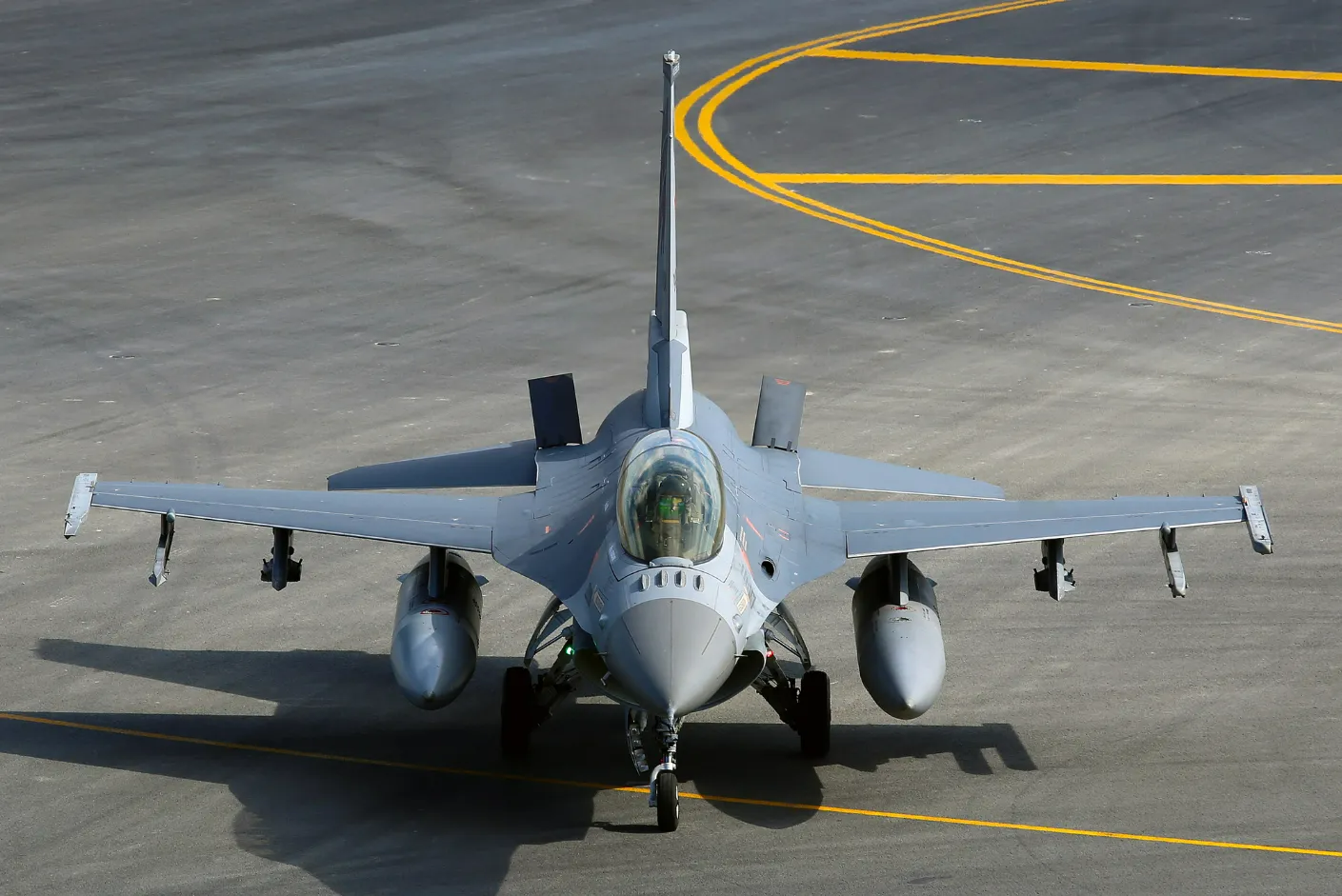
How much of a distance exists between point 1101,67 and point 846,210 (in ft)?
36.5

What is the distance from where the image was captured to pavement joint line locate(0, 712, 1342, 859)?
52.9ft

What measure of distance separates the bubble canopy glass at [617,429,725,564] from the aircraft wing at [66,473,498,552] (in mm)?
2315

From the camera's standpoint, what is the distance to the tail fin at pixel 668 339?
17.9 meters

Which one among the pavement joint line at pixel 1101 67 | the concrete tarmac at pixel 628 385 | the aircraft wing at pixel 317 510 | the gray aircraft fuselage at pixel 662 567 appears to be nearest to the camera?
the gray aircraft fuselage at pixel 662 567

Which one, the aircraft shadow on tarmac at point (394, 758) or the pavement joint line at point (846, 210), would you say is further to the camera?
the pavement joint line at point (846, 210)

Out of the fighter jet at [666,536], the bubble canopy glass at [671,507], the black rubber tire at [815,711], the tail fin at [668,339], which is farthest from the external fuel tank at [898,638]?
the tail fin at [668,339]

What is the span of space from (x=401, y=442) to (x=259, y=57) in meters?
23.3

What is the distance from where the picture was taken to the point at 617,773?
17656mm

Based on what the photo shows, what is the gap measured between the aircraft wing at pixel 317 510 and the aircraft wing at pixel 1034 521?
3670mm

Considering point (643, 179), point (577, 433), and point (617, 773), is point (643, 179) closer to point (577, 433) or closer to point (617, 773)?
point (577, 433)

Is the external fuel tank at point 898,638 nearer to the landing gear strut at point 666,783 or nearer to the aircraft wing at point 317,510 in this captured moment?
the landing gear strut at point 666,783

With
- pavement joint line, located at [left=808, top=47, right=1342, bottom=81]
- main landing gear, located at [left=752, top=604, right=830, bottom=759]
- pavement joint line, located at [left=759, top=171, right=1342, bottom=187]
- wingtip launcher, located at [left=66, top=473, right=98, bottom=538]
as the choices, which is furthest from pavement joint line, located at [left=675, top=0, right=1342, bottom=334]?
wingtip launcher, located at [left=66, top=473, right=98, bottom=538]

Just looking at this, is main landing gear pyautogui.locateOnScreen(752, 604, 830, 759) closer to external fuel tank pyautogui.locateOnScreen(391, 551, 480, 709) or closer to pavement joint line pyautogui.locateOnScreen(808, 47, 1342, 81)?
external fuel tank pyautogui.locateOnScreen(391, 551, 480, 709)

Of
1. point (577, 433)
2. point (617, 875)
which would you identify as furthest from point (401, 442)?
point (617, 875)
